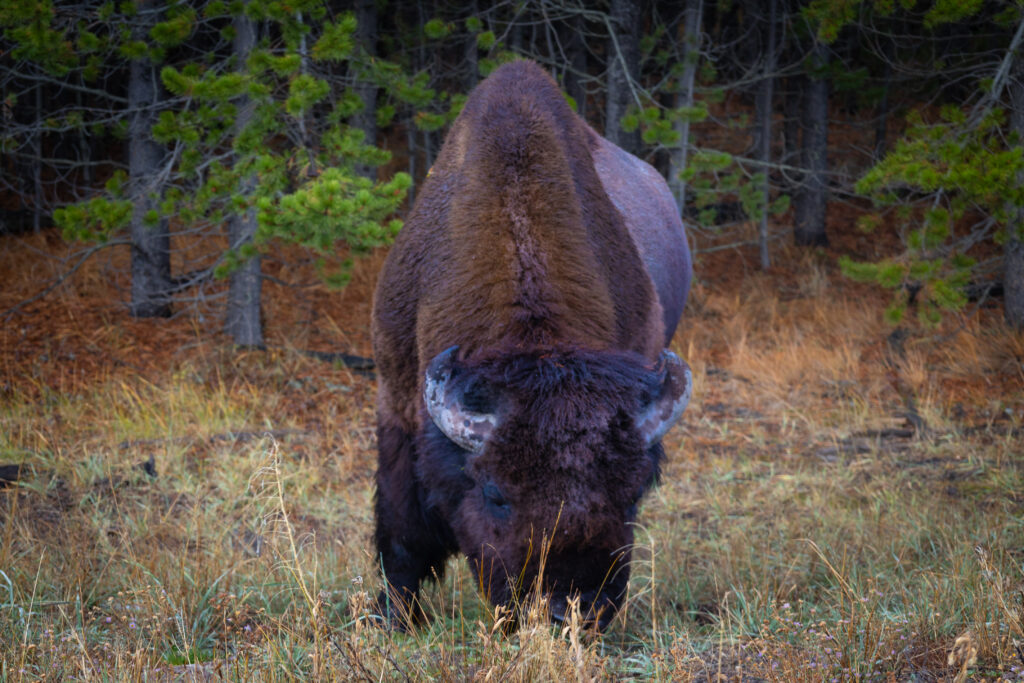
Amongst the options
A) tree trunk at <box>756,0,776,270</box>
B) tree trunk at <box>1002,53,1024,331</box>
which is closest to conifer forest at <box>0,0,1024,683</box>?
tree trunk at <box>1002,53,1024,331</box>

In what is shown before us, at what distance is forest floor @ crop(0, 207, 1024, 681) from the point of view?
2953mm

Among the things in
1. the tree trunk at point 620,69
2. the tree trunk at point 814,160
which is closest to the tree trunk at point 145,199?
the tree trunk at point 620,69

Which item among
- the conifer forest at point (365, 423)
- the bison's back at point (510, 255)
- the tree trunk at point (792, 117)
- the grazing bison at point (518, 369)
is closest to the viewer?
the conifer forest at point (365, 423)

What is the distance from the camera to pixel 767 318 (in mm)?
11922

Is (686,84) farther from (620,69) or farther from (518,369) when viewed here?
(518,369)

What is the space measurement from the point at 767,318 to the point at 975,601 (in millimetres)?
8868

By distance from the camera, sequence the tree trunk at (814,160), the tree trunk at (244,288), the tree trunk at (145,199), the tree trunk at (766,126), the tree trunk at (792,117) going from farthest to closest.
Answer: the tree trunk at (792,117) → the tree trunk at (814,160) → the tree trunk at (766,126) → the tree trunk at (145,199) → the tree trunk at (244,288)

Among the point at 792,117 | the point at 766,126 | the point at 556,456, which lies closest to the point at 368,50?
the point at 766,126

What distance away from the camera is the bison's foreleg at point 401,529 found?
14.1 ft

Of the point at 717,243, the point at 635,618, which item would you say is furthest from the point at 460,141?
the point at 717,243

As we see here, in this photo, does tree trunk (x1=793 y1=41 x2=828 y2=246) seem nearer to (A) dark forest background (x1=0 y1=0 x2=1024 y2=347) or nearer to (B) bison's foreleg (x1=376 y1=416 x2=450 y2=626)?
(A) dark forest background (x1=0 y1=0 x2=1024 y2=347)

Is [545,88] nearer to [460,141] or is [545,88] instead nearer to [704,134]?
[460,141]

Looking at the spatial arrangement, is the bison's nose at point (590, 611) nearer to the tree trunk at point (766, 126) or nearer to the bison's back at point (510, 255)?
the bison's back at point (510, 255)

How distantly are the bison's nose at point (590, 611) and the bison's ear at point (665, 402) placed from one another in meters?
0.68
